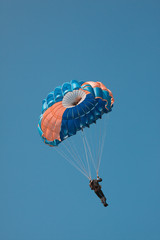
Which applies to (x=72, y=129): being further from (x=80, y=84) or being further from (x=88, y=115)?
(x=80, y=84)

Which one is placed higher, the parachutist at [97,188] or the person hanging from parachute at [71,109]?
the person hanging from parachute at [71,109]

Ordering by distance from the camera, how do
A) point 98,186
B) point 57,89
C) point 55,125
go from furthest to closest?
point 55,125, point 57,89, point 98,186

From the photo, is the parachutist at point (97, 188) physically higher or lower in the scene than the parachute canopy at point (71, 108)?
lower

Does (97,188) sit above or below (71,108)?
below

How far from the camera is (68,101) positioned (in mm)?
17766

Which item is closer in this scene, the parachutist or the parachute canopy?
the parachutist

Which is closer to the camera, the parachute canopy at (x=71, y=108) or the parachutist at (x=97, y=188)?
the parachutist at (x=97, y=188)

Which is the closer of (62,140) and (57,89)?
(57,89)

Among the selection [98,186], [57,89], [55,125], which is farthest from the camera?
[55,125]

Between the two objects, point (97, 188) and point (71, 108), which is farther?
point (71, 108)

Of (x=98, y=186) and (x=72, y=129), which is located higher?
(x=72, y=129)

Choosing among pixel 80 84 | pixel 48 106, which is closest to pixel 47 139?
pixel 48 106

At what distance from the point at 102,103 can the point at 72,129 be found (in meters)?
2.64

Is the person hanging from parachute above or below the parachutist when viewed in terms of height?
above
